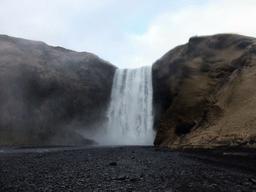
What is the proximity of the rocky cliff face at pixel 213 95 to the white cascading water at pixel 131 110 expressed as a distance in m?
8.38

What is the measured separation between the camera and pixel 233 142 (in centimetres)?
1483

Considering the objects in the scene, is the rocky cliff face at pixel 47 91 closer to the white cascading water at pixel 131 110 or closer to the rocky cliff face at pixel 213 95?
the white cascading water at pixel 131 110

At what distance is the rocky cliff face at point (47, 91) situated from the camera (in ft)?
108

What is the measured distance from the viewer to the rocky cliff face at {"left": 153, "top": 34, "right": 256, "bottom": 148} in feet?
55.0

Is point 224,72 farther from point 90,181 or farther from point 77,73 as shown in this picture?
point 77,73

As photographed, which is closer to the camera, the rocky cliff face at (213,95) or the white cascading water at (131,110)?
the rocky cliff face at (213,95)

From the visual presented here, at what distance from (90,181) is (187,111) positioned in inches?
750

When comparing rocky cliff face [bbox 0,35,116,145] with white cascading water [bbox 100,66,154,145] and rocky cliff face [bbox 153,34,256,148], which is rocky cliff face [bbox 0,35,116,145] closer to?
white cascading water [bbox 100,66,154,145]

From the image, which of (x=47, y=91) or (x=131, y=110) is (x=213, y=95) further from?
(x=47, y=91)

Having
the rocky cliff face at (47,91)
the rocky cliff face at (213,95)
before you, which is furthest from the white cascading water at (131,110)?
the rocky cliff face at (213,95)

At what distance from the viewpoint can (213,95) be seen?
23.3 metres

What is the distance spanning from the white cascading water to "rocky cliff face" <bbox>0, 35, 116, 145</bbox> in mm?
3953

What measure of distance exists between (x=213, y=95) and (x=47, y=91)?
32882mm

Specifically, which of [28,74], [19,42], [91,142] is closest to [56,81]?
[28,74]
